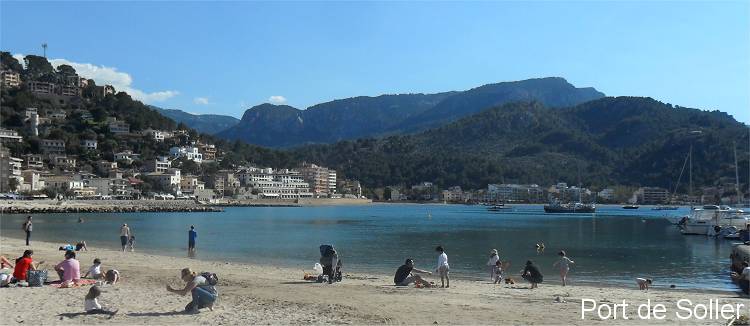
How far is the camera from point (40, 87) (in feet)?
547

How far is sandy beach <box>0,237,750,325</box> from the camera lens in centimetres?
1185

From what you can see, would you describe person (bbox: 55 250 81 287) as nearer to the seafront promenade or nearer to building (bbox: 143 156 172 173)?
the seafront promenade

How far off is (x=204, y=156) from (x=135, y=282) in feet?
566

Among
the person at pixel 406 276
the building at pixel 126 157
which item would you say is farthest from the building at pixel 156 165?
the person at pixel 406 276

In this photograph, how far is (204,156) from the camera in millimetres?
184375

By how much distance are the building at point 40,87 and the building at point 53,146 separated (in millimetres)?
32303

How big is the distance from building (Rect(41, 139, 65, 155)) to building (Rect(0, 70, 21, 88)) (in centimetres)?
3173

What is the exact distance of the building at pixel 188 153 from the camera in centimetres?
16540

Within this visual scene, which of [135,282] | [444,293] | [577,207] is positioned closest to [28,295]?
[135,282]

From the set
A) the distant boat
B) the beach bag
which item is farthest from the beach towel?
the distant boat

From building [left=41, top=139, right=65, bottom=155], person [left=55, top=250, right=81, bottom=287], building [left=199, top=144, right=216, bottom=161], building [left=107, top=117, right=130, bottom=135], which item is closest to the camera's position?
person [left=55, top=250, right=81, bottom=287]

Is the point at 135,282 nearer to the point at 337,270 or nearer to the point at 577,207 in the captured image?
the point at 337,270

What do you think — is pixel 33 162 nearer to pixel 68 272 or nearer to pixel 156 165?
pixel 156 165

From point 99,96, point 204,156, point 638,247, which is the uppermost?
point 99,96
